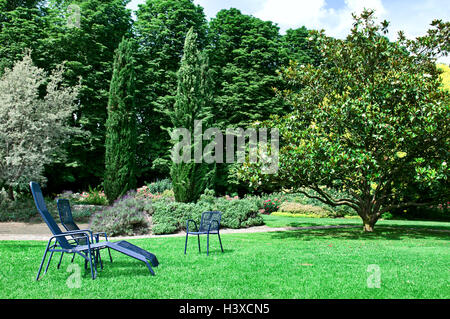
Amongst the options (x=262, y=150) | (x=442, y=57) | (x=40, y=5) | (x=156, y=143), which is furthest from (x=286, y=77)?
(x=40, y=5)

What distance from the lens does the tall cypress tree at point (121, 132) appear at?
17.2 metres

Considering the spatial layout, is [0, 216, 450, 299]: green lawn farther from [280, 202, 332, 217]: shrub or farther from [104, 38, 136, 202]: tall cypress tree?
[280, 202, 332, 217]: shrub

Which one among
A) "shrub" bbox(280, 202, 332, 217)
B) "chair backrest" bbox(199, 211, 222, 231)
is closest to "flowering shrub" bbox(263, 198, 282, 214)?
"shrub" bbox(280, 202, 332, 217)

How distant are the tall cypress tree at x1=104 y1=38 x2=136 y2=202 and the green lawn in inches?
349

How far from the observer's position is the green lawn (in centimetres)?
404

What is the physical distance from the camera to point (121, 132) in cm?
1761

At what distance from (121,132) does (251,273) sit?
1409 cm

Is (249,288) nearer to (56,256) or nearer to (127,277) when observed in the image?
(127,277)

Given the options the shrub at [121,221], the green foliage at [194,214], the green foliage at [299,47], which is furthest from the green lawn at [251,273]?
the green foliage at [299,47]

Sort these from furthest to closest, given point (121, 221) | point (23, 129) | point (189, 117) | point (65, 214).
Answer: point (189, 117), point (23, 129), point (121, 221), point (65, 214)

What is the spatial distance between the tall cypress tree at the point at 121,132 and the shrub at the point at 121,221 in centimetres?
576

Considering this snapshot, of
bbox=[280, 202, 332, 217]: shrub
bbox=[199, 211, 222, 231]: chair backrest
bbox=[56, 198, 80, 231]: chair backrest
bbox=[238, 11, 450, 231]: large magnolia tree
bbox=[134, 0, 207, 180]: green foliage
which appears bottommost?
bbox=[280, 202, 332, 217]: shrub

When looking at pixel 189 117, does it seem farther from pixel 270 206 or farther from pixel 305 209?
pixel 305 209

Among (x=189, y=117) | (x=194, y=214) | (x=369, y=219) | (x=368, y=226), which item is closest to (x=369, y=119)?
(x=369, y=219)
